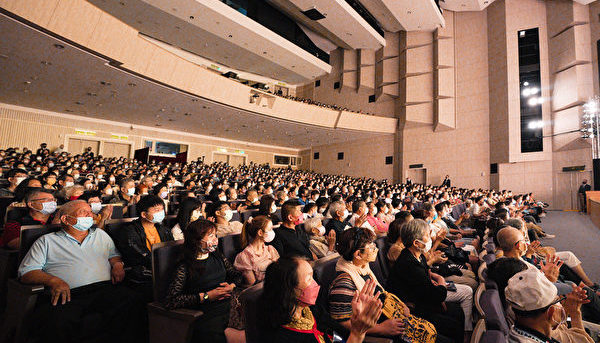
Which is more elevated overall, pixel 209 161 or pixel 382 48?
pixel 382 48

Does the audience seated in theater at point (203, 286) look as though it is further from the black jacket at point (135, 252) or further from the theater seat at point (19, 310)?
the theater seat at point (19, 310)

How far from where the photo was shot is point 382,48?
2092 cm

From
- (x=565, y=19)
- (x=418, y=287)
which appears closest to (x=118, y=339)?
(x=418, y=287)

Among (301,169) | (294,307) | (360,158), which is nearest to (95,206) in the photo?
(294,307)

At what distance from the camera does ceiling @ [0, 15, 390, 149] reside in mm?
7977

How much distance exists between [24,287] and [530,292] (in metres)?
2.90

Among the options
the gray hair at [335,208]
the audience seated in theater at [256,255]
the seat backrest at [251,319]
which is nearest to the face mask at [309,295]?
the seat backrest at [251,319]

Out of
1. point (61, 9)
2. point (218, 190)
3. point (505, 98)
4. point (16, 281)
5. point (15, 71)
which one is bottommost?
point (16, 281)

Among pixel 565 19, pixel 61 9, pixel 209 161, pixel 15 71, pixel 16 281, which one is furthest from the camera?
pixel 209 161

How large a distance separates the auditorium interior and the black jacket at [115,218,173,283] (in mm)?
20

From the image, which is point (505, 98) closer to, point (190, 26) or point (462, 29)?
point (462, 29)

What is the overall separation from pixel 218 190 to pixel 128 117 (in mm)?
12578

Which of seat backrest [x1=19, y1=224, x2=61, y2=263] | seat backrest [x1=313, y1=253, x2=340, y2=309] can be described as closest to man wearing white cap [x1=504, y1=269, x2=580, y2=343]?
seat backrest [x1=313, y1=253, x2=340, y2=309]

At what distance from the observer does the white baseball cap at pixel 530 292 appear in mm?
1357
